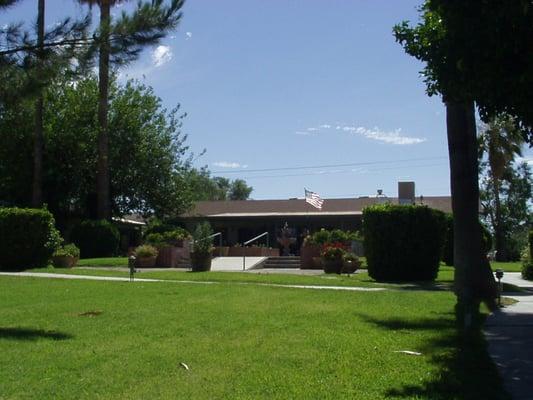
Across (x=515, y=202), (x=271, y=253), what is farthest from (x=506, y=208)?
(x=271, y=253)

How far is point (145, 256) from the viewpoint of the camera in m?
28.4

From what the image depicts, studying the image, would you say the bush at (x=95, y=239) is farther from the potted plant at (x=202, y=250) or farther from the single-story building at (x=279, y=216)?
the single-story building at (x=279, y=216)

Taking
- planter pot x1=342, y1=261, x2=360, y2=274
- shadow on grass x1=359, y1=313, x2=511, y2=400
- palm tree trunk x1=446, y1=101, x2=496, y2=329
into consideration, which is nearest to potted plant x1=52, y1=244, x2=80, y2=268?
planter pot x1=342, y1=261, x2=360, y2=274

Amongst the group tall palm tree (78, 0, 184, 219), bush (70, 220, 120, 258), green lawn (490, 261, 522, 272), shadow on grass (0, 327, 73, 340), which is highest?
tall palm tree (78, 0, 184, 219)

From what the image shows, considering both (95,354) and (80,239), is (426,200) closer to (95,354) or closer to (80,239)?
(80,239)

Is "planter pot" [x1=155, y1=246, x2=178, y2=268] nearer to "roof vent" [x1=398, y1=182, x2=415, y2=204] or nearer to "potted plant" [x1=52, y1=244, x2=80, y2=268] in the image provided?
"potted plant" [x1=52, y1=244, x2=80, y2=268]

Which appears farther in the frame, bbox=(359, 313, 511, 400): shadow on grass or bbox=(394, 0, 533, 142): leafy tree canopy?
bbox=(394, 0, 533, 142): leafy tree canopy

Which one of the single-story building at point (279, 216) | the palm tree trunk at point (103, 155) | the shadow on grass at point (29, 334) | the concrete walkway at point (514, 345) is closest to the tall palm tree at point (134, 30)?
the shadow on grass at point (29, 334)

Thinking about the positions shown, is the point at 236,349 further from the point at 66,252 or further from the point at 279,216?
the point at 279,216

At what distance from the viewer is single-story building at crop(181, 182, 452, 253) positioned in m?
44.9

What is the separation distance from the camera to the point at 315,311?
1212 cm

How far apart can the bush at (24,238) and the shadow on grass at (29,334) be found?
15.8 metres

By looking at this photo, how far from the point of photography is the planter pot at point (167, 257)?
29094mm

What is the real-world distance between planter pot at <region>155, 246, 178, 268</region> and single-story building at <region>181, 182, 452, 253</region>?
A: 14743 mm
